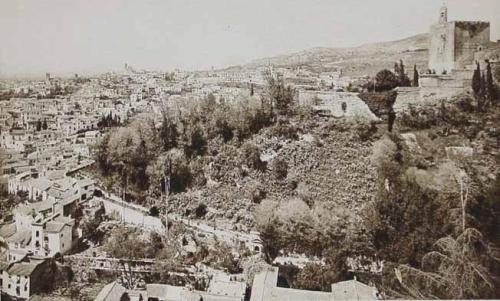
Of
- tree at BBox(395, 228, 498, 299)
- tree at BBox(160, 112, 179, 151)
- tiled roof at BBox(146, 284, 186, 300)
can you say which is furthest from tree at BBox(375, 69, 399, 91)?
tiled roof at BBox(146, 284, 186, 300)

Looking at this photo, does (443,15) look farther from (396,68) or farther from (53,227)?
(53,227)

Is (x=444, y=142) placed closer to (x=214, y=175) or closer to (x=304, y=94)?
(x=304, y=94)

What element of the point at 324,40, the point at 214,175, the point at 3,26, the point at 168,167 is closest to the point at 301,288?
the point at 214,175

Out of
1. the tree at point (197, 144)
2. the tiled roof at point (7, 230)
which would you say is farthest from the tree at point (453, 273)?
the tiled roof at point (7, 230)

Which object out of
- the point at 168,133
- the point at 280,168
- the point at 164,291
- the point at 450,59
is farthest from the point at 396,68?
the point at 164,291

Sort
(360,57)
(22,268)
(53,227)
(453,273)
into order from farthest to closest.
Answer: (360,57)
(453,273)
(53,227)
(22,268)

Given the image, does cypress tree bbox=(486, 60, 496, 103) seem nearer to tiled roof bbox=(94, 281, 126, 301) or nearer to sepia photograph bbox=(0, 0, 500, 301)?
sepia photograph bbox=(0, 0, 500, 301)
